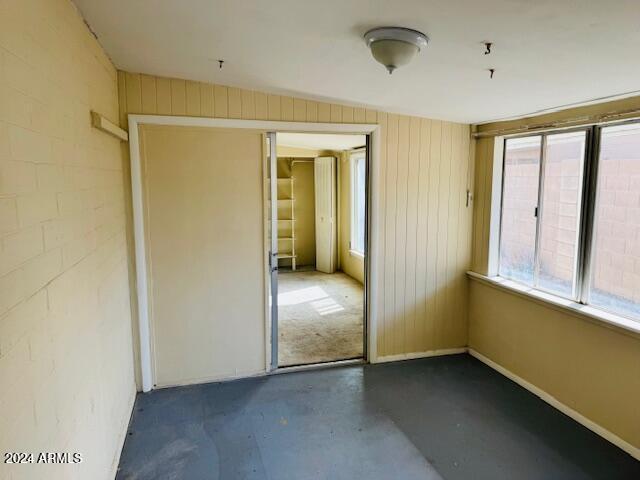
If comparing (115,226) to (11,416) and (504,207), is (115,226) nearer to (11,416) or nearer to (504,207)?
(11,416)

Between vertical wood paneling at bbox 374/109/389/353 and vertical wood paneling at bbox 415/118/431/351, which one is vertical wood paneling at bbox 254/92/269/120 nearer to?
vertical wood paneling at bbox 374/109/389/353

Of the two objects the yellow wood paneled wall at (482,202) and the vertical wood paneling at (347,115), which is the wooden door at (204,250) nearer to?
the vertical wood paneling at (347,115)

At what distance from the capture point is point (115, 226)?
2791 mm

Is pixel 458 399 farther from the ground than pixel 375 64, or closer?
closer

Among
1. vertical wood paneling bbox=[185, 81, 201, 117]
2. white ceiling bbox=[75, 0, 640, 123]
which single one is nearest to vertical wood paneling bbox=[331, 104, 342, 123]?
white ceiling bbox=[75, 0, 640, 123]

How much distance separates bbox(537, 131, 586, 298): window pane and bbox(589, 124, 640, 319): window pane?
0.16m

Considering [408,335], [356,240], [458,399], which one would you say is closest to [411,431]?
[458,399]

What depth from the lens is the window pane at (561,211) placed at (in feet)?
9.62

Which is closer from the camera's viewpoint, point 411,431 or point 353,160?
point 411,431

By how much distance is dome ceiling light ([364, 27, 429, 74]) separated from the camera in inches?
73.2

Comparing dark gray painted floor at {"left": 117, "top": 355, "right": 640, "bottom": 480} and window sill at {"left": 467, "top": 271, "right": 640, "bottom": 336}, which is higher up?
window sill at {"left": 467, "top": 271, "right": 640, "bottom": 336}

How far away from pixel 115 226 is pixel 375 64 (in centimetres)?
189

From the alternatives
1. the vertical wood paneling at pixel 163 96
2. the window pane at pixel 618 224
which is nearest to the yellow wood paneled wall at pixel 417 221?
the vertical wood paneling at pixel 163 96

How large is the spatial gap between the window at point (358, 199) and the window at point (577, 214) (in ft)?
10.1
